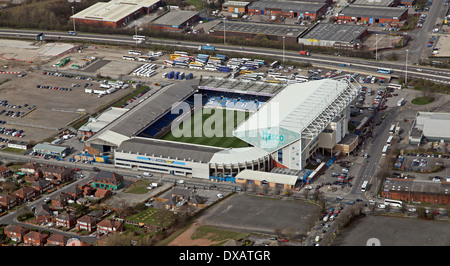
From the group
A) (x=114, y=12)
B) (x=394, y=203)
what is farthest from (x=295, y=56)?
(x=394, y=203)

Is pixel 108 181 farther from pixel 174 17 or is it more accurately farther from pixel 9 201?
pixel 174 17

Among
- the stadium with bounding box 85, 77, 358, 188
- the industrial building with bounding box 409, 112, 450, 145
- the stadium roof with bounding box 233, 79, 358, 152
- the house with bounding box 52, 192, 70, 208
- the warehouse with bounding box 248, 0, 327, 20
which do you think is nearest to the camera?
the house with bounding box 52, 192, 70, 208

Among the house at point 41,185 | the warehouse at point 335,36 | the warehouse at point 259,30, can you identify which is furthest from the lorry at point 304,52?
the house at point 41,185

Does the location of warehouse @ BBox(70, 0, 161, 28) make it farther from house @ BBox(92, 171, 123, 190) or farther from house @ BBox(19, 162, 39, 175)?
house @ BBox(92, 171, 123, 190)

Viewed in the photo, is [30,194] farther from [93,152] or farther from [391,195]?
[391,195]

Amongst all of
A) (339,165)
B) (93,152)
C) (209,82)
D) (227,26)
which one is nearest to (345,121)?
(339,165)

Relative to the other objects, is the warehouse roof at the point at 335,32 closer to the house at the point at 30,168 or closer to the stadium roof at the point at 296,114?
the stadium roof at the point at 296,114

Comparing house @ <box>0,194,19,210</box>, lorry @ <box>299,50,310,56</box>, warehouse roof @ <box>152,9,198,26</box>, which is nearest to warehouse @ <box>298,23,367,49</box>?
lorry @ <box>299,50,310,56</box>
